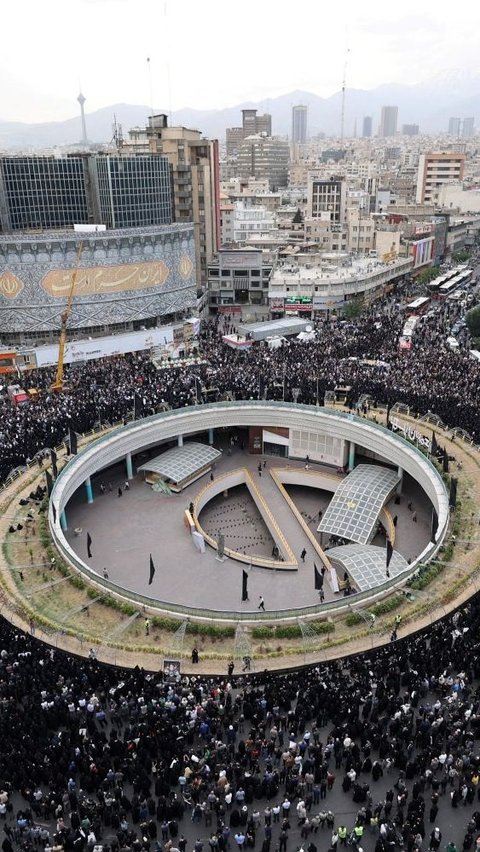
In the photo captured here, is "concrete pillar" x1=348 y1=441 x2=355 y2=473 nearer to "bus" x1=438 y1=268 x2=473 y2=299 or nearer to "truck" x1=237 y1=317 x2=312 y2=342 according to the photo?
"truck" x1=237 y1=317 x2=312 y2=342

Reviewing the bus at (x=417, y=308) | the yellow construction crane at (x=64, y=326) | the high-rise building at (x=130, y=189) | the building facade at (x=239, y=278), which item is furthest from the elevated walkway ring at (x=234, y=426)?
the building facade at (x=239, y=278)

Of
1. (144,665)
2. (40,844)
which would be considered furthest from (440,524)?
(40,844)

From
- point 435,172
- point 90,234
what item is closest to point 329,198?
point 435,172

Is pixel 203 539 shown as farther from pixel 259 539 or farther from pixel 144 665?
pixel 144 665

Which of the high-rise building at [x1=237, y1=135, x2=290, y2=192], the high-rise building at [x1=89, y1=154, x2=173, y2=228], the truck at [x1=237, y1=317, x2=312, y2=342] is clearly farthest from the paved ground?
the high-rise building at [x1=237, y1=135, x2=290, y2=192]

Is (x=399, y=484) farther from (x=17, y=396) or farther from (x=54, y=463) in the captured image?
(x=17, y=396)
